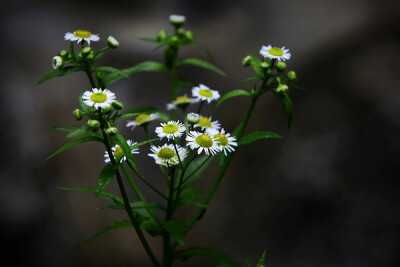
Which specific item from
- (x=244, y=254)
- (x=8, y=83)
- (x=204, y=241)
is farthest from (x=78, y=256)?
(x=8, y=83)

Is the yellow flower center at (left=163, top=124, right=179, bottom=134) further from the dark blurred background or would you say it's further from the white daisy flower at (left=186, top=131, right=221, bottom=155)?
the dark blurred background

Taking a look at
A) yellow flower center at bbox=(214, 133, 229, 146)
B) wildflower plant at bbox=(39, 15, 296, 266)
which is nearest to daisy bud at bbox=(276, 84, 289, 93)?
wildflower plant at bbox=(39, 15, 296, 266)

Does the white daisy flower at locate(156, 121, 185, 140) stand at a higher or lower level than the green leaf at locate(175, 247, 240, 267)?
higher

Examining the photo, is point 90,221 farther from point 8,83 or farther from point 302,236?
point 302,236

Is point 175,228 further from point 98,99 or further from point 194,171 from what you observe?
point 98,99

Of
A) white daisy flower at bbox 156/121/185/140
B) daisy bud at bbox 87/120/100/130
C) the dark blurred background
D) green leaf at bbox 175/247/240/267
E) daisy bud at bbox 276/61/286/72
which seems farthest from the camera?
Result: the dark blurred background

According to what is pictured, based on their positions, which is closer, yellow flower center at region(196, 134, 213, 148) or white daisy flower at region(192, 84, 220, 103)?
yellow flower center at region(196, 134, 213, 148)
